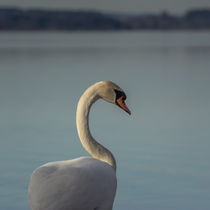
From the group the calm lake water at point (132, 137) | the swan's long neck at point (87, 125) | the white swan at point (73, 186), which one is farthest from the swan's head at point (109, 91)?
the calm lake water at point (132, 137)

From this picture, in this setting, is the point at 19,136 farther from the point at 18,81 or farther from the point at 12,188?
the point at 18,81

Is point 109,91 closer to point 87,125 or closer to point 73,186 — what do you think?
point 87,125

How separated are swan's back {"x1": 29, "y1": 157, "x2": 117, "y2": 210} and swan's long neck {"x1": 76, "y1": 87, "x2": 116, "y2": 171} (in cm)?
47

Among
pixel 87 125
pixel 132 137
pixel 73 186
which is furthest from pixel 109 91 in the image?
pixel 132 137

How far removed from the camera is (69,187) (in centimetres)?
485

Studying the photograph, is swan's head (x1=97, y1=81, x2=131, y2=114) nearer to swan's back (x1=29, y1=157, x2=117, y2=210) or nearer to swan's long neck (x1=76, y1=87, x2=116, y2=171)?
swan's long neck (x1=76, y1=87, x2=116, y2=171)

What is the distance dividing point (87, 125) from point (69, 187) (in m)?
0.82

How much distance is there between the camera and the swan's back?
15.8 ft

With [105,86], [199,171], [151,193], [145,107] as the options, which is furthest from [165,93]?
[105,86]

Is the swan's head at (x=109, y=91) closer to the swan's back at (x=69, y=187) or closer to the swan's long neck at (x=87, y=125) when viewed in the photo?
the swan's long neck at (x=87, y=125)

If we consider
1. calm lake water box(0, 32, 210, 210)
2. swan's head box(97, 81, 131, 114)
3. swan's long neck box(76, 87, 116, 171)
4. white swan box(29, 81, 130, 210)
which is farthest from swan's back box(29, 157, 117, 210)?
calm lake water box(0, 32, 210, 210)

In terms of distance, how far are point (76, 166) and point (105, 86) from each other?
0.83 meters

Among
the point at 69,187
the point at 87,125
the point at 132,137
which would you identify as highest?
the point at 87,125

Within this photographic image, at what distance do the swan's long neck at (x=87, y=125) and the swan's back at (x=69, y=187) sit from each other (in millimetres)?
473
